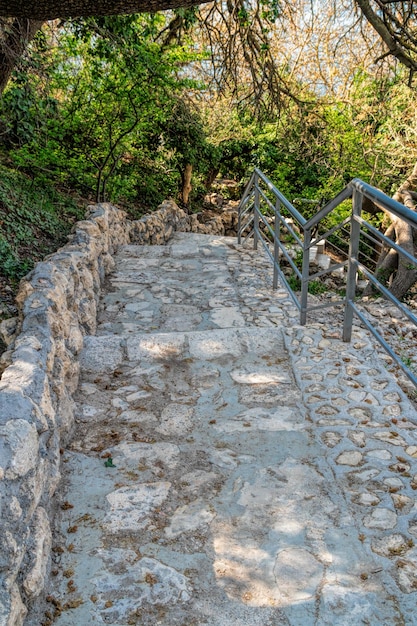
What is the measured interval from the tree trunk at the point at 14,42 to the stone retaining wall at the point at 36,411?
2.16 metres

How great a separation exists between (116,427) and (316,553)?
1256 millimetres

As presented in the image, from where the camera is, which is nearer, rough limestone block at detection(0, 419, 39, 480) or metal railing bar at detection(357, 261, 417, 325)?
rough limestone block at detection(0, 419, 39, 480)

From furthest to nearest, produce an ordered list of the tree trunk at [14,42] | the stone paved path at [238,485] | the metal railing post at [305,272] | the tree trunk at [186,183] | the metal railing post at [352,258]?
the tree trunk at [186,183] < the tree trunk at [14,42] < the metal railing post at [305,272] < the metal railing post at [352,258] < the stone paved path at [238,485]

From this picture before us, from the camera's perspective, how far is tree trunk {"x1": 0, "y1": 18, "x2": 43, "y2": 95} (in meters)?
5.12

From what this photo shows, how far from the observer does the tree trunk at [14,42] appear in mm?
5117

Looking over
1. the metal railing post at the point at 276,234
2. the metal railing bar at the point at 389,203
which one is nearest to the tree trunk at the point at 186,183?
the metal railing post at the point at 276,234

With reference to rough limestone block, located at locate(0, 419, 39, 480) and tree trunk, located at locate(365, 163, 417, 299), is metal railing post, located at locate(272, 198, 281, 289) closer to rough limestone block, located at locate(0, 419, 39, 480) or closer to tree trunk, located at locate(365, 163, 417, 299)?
rough limestone block, located at locate(0, 419, 39, 480)

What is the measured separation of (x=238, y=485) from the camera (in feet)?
7.96

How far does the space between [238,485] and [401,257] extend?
7.35 m

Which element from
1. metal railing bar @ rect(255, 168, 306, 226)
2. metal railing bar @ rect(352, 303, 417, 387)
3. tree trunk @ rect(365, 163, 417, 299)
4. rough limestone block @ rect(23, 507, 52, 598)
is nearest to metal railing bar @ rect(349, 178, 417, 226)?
metal railing bar @ rect(352, 303, 417, 387)

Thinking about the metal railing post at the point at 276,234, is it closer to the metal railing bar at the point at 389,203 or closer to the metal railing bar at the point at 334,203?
the metal railing bar at the point at 334,203

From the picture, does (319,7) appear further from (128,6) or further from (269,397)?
(269,397)

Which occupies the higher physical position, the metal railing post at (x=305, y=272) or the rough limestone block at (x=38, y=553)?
the metal railing post at (x=305, y=272)

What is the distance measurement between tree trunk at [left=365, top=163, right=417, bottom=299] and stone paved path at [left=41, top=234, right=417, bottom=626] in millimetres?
5022
